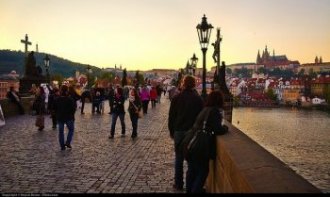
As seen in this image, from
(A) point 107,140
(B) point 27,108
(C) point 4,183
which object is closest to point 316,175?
(A) point 107,140

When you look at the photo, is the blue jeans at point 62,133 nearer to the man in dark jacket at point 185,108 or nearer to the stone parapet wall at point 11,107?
the man in dark jacket at point 185,108

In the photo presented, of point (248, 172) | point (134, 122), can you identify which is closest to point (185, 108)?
point (248, 172)

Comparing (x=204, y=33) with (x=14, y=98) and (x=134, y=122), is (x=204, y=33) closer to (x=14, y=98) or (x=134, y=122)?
(x=134, y=122)

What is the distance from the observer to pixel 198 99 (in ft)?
22.5

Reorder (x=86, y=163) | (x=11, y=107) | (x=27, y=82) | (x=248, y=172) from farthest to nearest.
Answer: (x=27, y=82), (x=11, y=107), (x=86, y=163), (x=248, y=172)

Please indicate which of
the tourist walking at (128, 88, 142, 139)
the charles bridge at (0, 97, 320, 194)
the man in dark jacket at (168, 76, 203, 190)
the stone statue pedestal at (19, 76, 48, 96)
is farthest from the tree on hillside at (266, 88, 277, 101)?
the man in dark jacket at (168, 76, 203, 190)

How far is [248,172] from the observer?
12.6 feet

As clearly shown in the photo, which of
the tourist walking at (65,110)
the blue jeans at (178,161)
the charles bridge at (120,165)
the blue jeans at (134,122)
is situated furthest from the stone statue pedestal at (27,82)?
the blue jeans at (178,161)

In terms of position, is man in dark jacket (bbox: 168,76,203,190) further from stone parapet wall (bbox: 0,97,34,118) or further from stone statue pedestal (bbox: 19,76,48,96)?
stone statue pedestal (bbox: 19,76,48,96)

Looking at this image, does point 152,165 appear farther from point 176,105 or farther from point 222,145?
point 222,145

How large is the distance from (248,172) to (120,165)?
5.49 m

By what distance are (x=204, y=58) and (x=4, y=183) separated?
318 inches

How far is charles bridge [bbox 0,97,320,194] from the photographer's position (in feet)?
12.8

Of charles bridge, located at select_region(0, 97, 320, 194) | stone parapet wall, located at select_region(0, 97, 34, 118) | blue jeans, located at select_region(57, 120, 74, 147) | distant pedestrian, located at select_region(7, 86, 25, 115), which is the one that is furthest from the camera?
distant pedestrian, located at select_region(7, 86, 25, 115)
